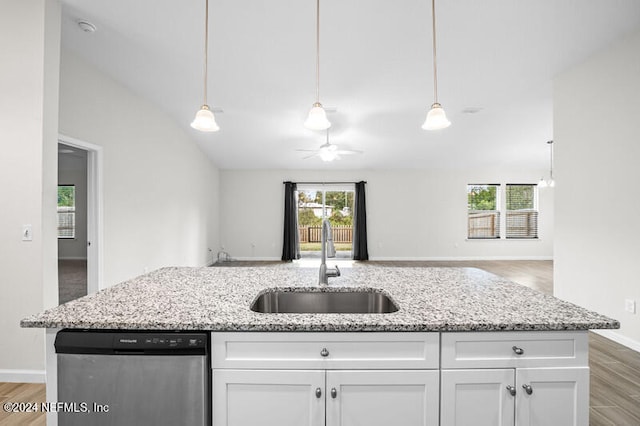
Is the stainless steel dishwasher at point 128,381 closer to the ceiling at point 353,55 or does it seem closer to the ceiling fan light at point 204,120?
the ceiling fan light at point 204,120

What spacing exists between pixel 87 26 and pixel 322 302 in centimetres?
314

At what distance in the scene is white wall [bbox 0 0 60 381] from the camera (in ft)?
7.31

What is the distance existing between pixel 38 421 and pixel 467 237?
814 centimetres

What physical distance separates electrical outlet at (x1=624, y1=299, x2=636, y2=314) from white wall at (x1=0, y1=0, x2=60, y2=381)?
15.8ft

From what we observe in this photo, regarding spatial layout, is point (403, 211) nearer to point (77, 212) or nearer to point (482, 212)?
point (482, 212)

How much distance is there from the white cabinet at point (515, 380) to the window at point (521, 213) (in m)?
7.84

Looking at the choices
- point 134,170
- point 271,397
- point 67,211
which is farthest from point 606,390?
point 67,211

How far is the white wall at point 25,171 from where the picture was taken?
223 centimetres

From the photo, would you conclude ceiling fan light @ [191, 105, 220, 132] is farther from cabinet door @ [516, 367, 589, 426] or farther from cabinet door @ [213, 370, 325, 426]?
cabinet door @ [516, 367, 589, 426]

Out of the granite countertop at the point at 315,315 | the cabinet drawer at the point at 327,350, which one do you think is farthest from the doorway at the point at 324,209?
the cabinet drawer at the point at 327,350

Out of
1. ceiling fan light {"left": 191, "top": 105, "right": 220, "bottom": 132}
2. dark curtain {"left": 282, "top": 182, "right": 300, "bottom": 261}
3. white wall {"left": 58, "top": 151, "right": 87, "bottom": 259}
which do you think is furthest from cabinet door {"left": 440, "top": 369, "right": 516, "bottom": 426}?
white wall {"left": 58, "top": 151, "right": 87, "bottom": 259}

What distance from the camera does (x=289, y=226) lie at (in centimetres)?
773

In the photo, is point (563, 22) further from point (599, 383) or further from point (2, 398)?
point (2, 398)

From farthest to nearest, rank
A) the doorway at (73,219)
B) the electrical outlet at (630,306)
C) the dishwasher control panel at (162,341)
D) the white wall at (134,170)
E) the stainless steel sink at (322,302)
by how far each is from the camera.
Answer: the doorway at (73,219) → the white wall at (134,170) → the electrical outlet at (630,306) → the stainless steel sink at (322,302) → the dishwasher control panel at (162,341)
